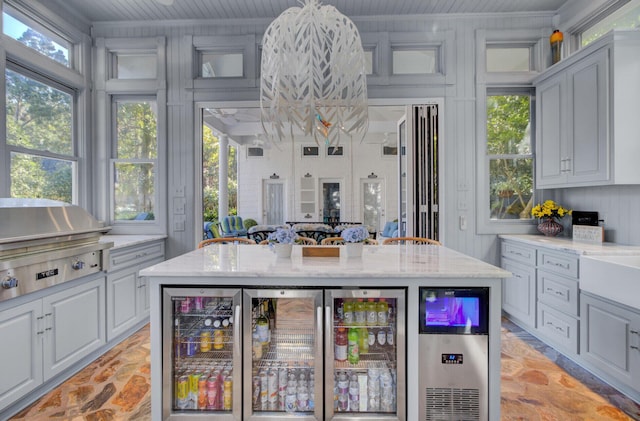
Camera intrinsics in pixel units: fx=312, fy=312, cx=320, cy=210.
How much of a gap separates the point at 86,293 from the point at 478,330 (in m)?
2.88

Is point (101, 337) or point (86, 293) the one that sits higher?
point (86, 293)

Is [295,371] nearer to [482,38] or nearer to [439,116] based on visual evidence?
[439,116]

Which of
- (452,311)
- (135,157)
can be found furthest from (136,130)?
(452,311)

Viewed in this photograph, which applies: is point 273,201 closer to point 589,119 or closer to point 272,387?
point 589,119

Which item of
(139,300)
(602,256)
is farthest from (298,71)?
(139,300)

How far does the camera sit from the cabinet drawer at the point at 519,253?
9.95ft

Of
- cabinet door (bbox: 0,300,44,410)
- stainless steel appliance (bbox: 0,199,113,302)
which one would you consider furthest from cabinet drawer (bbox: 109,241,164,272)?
cabinet door (bbox: 0,300,44,410)

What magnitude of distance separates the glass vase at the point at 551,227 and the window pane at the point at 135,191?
4.53 m

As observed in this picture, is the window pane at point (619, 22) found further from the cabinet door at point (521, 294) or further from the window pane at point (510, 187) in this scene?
the cabinet door at point (521, 294)

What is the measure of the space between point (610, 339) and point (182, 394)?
289cm

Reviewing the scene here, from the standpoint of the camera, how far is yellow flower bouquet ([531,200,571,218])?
3.31 meters

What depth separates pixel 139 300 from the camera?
323cm

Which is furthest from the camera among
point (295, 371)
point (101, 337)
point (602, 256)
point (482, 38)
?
point (482, 38)

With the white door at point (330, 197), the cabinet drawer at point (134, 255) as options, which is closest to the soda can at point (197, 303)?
the cabinet drawer at point (134, 255)
